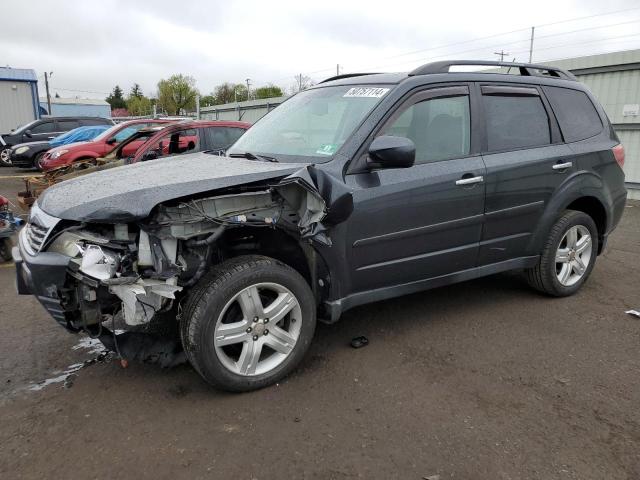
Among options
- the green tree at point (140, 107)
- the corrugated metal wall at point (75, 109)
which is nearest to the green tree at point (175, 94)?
the green tree at point (140, 107)

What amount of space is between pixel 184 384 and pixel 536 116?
135 inches

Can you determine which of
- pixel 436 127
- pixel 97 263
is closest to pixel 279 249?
pixel 97 263

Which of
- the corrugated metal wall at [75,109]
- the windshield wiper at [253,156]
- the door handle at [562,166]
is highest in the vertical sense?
the corrugated metal wall at [75,109]

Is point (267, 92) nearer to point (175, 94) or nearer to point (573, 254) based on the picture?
point (175, 94)

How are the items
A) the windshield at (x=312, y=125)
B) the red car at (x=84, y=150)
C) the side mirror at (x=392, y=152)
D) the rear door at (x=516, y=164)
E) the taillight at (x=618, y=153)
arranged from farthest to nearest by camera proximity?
1. the red car at (x=84, y=150)
2. the taillight at (x=618, y=153)
3. the rear door at (x=516, y=164)
4. the windshield at (x=312, y=125)
5. the side mirror at (x=392, y=152)

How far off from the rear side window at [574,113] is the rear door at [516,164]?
0.11 metres

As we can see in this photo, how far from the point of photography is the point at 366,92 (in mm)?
3594

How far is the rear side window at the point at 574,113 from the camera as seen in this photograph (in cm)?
430

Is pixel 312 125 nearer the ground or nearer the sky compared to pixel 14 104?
nearer the ground

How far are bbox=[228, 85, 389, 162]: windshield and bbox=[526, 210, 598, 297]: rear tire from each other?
6.79 ft

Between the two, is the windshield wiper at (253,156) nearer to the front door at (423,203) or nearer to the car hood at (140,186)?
the car hood at (140,186)

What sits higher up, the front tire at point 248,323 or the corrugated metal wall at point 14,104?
the corrugated metal wall at point 14,104

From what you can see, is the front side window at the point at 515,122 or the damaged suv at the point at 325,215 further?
the front side window at the point at 515,122

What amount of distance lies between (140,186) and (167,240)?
1.16 ft
